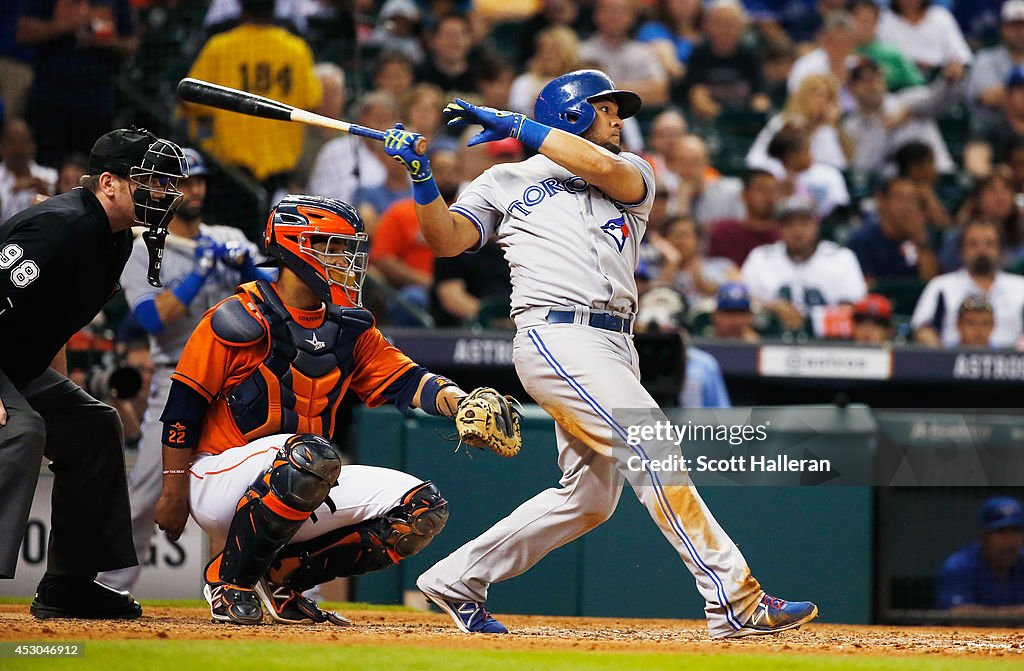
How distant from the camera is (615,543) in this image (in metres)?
6.14

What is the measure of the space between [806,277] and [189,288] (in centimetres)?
436

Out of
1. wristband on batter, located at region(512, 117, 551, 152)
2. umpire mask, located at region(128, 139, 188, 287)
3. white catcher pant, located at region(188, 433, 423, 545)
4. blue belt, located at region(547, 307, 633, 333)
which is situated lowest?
white catcher pant, located at region(188, 433, 423, 545)

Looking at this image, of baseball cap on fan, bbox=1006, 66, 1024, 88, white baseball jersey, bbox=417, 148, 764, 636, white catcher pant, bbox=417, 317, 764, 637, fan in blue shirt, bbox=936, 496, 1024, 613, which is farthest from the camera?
baseball cap on fan, bbox=1006, 66, 1024, 88

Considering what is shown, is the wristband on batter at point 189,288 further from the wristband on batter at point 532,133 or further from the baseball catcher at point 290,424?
the wristband on batter at point 532,133

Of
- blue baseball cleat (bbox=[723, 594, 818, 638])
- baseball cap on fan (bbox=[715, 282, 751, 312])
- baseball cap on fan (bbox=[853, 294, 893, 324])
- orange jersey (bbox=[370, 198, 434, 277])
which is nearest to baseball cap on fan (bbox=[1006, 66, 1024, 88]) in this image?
baseball cap on fan (bbox=[853, 294, 893, 324])

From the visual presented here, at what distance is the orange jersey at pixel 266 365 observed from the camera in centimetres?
439

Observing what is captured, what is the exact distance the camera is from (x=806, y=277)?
877 centimetres

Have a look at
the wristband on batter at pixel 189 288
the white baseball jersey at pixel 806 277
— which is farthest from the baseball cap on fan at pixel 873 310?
the wristband on batter at pixel 189 288

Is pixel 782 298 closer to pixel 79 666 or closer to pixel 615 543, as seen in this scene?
pixel 615 543

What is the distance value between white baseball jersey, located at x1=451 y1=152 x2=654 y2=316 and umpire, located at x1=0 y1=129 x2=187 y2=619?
1.05 meters

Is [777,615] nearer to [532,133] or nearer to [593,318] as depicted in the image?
[593,318]

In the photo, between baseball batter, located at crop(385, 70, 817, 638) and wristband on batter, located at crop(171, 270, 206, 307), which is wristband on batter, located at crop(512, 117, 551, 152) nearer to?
baseball batter, located at crop(385, 70, 817, 638)

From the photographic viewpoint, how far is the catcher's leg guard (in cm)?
449

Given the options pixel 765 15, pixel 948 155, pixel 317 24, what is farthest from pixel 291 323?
pixel 765 15
